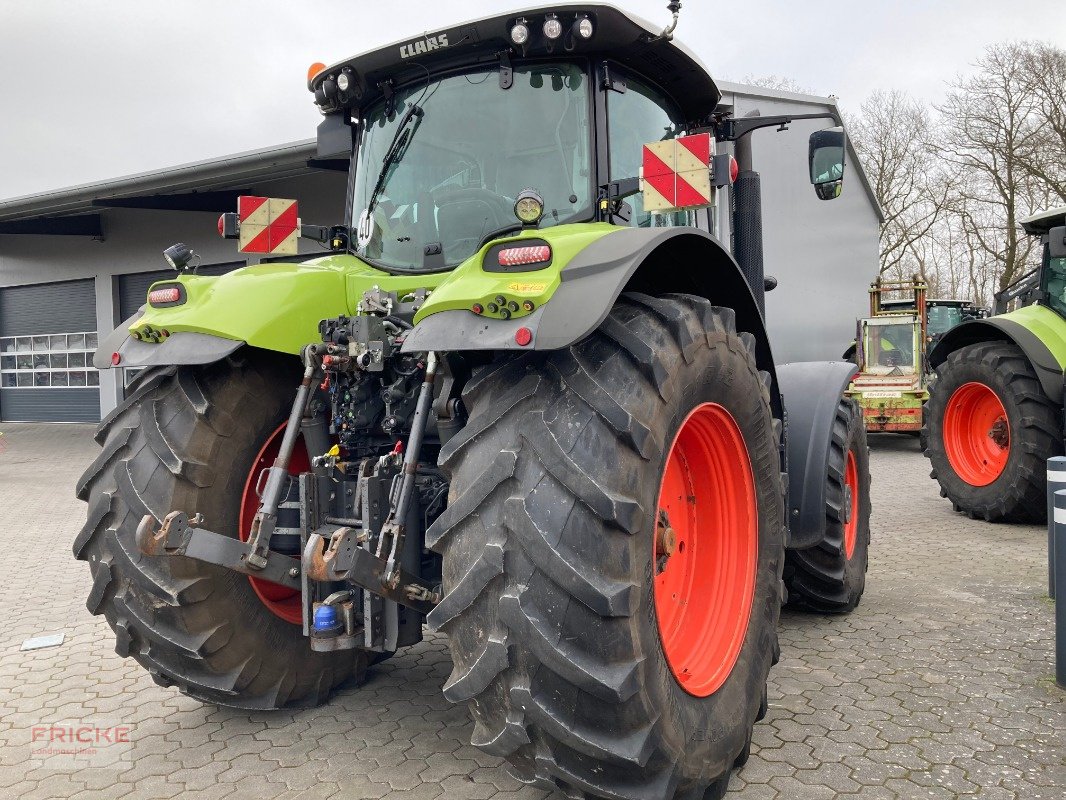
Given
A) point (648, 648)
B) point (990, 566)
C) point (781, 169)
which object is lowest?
point (990, 566)

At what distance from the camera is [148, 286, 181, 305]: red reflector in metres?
3.06

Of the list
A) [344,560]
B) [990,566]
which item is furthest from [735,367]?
[990,566]

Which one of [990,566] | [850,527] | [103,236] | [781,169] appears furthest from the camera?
[103,236]

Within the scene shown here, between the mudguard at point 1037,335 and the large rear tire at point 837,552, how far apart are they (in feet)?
9.87

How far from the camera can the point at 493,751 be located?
215cm

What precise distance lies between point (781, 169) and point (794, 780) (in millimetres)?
10756

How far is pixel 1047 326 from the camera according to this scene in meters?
7.25

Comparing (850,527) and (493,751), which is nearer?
(493,751)

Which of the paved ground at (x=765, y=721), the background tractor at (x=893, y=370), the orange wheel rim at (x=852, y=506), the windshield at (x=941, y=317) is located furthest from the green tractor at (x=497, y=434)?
the windshield at (x=941, y=317)

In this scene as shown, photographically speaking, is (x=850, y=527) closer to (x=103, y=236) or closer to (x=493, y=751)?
(x=493, y=751)

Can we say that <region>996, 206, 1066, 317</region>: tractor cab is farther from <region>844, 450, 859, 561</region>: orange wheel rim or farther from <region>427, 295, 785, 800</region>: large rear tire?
<region>427, 295, 785, 800</region>: large rear tire

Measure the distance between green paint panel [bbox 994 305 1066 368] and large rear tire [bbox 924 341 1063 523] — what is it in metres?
0.23

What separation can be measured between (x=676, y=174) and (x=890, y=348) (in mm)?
11997

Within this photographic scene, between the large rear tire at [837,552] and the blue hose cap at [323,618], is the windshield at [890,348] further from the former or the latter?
the blue hose cap at [323,618]
